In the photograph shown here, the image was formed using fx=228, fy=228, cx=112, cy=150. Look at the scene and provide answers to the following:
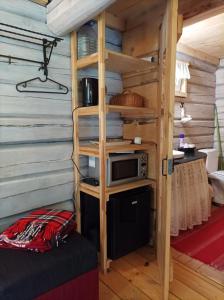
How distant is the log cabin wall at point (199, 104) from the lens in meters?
3.28

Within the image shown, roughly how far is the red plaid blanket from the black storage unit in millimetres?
418

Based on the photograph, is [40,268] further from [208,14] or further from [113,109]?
[208,14]

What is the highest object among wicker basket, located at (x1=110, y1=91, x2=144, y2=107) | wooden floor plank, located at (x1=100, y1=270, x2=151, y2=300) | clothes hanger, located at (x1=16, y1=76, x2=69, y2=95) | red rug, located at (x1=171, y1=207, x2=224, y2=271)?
clothes hanger, located at (x1=16, y1=76, x2=69, y2=95)

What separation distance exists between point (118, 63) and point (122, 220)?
1.36m

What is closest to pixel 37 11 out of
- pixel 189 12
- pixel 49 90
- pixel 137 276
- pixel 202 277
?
pixel 49 90

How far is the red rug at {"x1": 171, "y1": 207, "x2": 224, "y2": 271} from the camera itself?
6.78 ft

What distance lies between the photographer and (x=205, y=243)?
231 cm

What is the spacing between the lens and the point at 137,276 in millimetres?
1833

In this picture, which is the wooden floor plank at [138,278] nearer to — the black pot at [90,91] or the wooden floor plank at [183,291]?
the wooden floor plank at [183,291]

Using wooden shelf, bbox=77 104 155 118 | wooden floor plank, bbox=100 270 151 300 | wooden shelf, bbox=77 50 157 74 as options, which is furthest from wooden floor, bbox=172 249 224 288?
wooden shelf, bbox=77 50 157 74

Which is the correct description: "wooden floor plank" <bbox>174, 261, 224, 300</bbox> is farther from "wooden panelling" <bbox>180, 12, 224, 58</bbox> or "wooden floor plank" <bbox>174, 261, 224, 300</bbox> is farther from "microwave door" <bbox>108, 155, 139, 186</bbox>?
"wooden panelling" <bbox>180, 12, 224, 58</bbox>

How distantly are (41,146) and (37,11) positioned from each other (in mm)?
1036

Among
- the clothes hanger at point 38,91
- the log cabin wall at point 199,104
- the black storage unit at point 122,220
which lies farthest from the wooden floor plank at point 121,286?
the log cabin wall at point 199,104

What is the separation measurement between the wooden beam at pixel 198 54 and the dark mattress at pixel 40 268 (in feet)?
9.27
